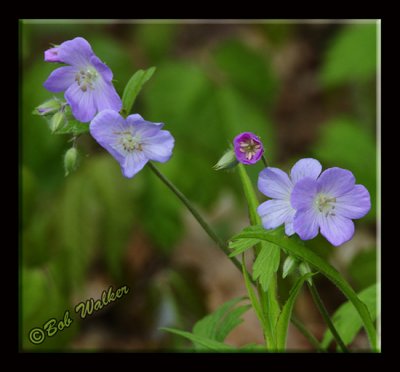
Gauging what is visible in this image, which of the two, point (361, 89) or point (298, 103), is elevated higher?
point (298, 103)

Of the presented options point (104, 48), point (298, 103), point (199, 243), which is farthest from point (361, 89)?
point (104, 48)

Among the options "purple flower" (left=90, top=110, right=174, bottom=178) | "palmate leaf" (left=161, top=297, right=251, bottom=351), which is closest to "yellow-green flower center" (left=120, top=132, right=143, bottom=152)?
"purple flower" (left=90, top=110, right=174, bottom=178)

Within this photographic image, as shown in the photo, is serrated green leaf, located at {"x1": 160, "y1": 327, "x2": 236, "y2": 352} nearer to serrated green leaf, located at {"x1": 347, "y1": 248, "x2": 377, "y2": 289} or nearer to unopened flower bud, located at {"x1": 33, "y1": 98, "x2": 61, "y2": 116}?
unopened flower bud, located at {"x1": 33, "y1": 98, "x2": 61, "y2": 116}

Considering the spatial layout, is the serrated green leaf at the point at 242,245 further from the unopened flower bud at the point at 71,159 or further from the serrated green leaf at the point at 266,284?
the unopened flower bud at the point at 71,159

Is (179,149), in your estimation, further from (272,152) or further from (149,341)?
(149,341)

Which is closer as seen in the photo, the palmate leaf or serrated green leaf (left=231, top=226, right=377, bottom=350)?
serrated green leaf (left=231, top=226, right=377, bottom=350)

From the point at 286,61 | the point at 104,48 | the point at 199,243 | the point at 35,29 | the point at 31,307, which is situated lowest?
the point at 31,307
